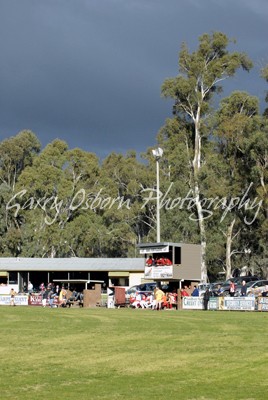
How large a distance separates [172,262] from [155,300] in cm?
777

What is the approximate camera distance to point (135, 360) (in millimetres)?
19438

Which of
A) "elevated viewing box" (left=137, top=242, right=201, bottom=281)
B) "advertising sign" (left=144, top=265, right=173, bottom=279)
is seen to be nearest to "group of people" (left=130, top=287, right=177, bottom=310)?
"advertising sign" (left=144, top=265, right=173, bottom=279)

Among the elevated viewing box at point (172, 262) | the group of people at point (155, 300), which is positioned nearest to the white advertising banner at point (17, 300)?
the group of people at point (155, 300)

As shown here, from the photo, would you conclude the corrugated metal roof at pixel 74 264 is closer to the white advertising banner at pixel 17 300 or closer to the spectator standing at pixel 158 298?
the white advertising banner at pixel 17 300

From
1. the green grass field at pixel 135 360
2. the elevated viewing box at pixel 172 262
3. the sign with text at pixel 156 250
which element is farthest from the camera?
the sign with text at pixel 156 250

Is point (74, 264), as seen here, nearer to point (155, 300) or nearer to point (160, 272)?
point (160, 272)

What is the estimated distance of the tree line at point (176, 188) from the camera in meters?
73.8

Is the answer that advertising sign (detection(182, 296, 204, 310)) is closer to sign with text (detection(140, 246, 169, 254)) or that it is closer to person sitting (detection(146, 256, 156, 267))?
sign with text (detection(140, 246, 169, 254))

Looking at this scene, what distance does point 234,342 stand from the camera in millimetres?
23453

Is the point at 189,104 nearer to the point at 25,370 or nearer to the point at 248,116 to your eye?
the point at 248,116

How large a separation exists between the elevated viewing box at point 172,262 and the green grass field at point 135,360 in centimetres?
1995

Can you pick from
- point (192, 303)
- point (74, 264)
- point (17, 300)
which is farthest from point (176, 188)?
point (192, 303)

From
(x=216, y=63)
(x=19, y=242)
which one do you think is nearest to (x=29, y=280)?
(x=19, y=242)

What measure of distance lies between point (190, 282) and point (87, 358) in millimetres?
35823
